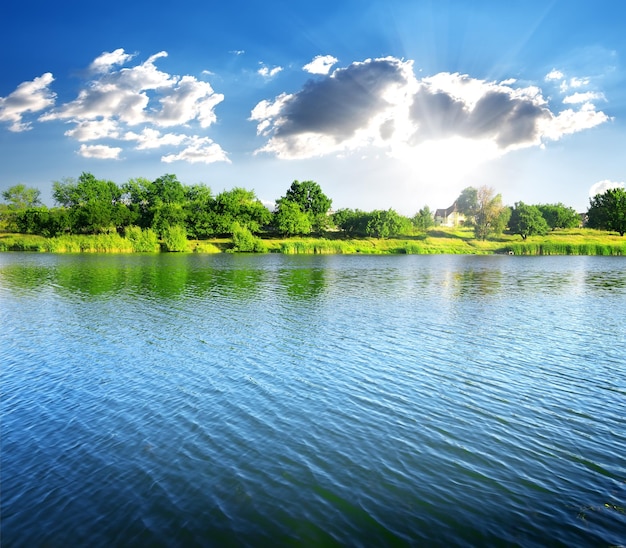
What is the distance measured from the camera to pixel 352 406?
45.4ft

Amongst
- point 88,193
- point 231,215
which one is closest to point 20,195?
point 88,193

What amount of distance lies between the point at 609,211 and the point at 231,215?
124821 millimetres

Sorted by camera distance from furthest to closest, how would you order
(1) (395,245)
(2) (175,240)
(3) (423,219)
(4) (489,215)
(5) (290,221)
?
1. (3) (423,219)
2. (4) (489,215)
3. (5) (290,221)
4. (1) (395,245)
5. (2) (175,240)

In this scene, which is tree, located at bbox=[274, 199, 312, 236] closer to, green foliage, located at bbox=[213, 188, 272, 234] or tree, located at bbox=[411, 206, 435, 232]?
green foliage, located at bbox=[213, 188, 272, 234]

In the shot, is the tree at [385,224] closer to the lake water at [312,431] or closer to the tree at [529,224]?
the tree at [529,224]

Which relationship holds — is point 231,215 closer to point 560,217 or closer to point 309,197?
point 309,197

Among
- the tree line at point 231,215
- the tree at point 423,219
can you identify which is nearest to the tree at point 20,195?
the tree line at point 231,215

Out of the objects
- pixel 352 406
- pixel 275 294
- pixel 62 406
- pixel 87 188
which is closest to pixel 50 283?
pixel 275 294

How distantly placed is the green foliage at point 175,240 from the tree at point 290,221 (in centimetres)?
3281

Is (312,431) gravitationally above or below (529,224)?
below

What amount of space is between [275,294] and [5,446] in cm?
2850

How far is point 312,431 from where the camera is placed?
12086mm

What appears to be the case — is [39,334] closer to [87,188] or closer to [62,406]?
[62,406]

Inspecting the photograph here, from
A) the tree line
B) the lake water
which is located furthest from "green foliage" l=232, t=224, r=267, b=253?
the lake water
